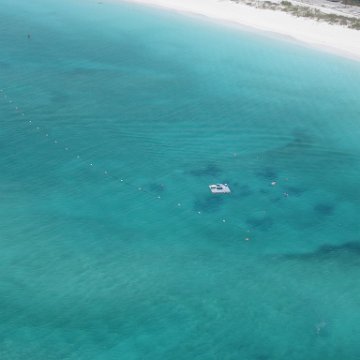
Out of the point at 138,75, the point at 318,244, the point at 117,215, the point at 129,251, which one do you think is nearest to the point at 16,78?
the point at 138,75

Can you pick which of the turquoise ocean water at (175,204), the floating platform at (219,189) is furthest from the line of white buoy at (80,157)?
the floating platform at (219,189)

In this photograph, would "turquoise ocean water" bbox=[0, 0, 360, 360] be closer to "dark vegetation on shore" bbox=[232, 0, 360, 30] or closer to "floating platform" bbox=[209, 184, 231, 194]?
"floating platform" bbox=[209, 184, 231, 194]

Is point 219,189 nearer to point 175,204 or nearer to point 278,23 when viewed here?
point 175,204

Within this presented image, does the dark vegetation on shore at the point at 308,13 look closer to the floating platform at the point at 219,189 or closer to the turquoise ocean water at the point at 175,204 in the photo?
the turquoise ocean water at the point at 175,204

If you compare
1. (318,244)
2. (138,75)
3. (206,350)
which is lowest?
(206,350)

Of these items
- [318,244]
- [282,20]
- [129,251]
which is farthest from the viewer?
[282,20]

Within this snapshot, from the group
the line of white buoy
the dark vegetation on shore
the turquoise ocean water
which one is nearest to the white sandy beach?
the dark vegetation on shore

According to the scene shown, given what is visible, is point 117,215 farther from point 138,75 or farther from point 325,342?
point 138,75

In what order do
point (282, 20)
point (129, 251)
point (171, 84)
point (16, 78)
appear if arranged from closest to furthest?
point (129, 251), point (16, 78), point (171, 84), point (282, 20)
